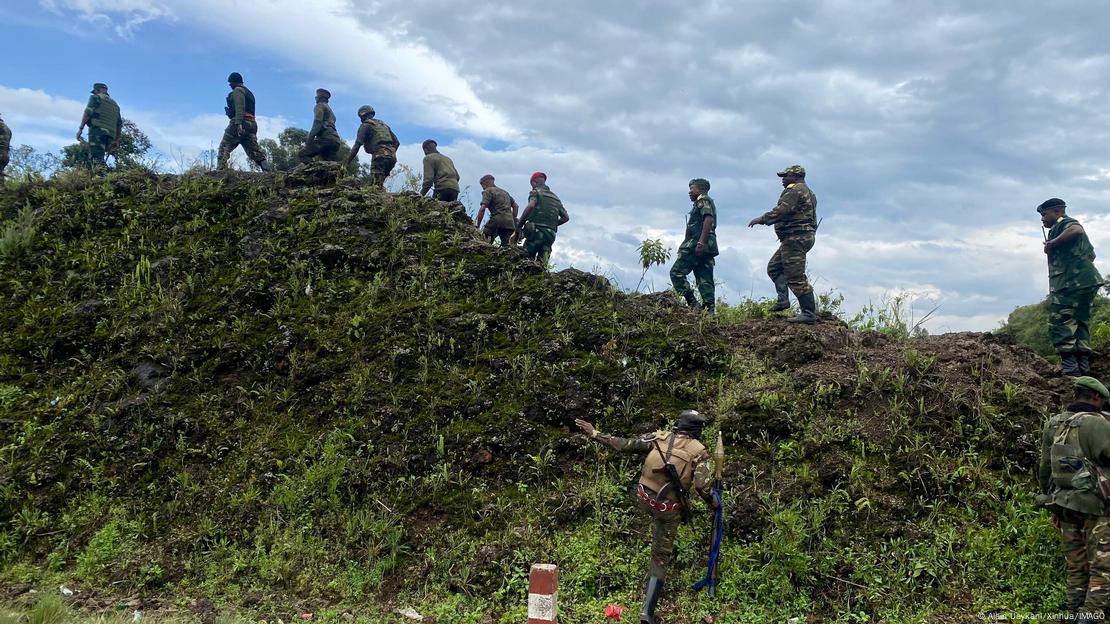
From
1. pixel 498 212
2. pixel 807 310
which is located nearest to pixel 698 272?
pixel 807 310

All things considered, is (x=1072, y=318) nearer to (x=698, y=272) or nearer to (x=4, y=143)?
(x=698, y=272)

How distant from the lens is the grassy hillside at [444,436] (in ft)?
19.6

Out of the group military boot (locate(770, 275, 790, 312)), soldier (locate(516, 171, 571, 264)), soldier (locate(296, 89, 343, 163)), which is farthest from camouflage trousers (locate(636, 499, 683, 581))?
soldier (locate(296, 89, 343, 163))

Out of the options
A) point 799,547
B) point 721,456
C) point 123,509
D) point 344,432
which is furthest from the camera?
point 344,432

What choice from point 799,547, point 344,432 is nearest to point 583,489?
point 799,547

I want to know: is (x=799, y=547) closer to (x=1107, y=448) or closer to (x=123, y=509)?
(x=1107, y=448)

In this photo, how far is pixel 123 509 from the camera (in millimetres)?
6684

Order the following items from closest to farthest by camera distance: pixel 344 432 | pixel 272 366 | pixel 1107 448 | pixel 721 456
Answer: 1. pixel 1107 448
2. pixel 721 456
3. pixel 344 432
4. pixel 272 366

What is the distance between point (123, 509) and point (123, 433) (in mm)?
1011

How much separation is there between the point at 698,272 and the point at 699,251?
44 cm

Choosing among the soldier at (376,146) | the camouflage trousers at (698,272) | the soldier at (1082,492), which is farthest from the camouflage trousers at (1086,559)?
the soldier at (376,146)

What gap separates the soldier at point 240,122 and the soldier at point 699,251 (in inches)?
302

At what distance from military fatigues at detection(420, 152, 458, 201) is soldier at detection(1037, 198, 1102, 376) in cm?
843

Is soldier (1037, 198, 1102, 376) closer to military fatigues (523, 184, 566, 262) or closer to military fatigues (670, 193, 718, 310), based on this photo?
military fatigues (670, 193, 718, 310)
